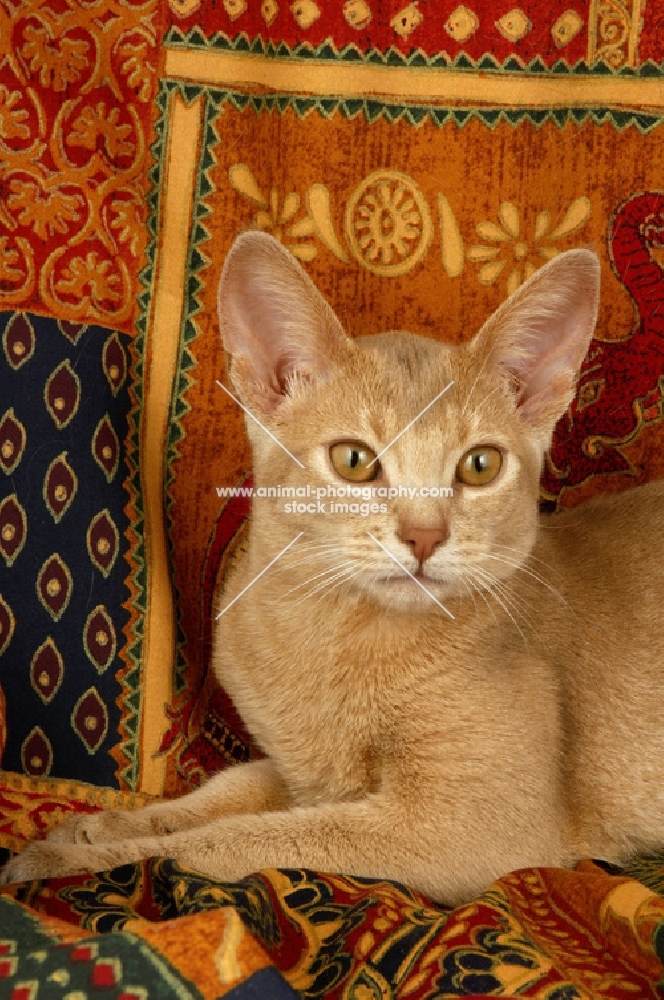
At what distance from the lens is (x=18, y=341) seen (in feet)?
5.54

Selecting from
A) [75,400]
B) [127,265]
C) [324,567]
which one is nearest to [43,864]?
[324,567]

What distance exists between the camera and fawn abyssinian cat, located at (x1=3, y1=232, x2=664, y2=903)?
134cm

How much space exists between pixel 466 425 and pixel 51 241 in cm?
76

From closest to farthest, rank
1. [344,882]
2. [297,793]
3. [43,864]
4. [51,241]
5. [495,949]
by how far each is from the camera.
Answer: [495,949], [344,882], [43,864], [297,793], [51,241]

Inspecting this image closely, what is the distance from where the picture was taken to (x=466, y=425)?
4.59ft

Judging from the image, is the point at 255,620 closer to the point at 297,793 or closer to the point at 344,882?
the point at 297,793

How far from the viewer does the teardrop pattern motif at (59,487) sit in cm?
170

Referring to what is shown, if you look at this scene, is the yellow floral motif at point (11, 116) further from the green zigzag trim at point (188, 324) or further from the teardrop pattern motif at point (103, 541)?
the teardrop pattern motif at point (103, 541)

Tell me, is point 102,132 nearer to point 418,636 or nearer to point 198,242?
point 198,242

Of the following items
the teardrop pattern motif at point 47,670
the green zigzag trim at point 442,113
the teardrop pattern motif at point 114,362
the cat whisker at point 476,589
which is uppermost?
the green zigzag trim at point 442,113

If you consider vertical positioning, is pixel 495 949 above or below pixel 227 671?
below

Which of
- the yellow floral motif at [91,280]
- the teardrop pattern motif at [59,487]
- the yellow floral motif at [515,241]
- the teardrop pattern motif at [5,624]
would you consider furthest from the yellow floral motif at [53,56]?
the teardrop pattern motif at [5,624]

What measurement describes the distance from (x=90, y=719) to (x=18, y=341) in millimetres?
611

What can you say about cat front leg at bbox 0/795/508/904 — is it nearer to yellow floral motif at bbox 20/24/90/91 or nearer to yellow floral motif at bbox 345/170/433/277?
yellow floral motif at bbox 345/170/433/277
